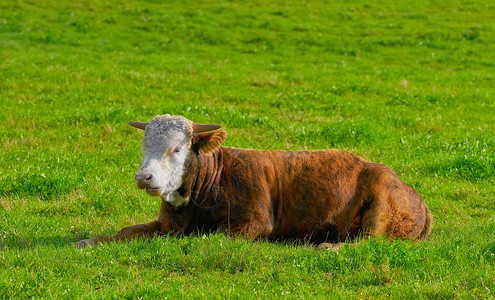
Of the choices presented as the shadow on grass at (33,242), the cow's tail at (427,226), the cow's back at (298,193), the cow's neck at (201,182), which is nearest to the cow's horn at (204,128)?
the cow's neck at (201,182)

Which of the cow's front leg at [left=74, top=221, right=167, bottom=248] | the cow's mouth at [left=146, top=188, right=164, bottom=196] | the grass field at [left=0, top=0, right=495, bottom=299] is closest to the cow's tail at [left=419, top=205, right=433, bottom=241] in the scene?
the grass field at [left=0, top=0, right=495, bottom=299]

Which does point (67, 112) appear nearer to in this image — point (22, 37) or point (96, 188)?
point (96, 188)

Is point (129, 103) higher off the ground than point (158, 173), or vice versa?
point (158, 173)

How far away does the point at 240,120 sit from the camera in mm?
15836

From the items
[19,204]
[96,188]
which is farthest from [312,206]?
[19,204]

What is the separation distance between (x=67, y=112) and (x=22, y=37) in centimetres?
1515

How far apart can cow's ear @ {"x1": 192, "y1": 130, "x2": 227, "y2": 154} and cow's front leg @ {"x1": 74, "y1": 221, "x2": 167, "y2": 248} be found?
48.2 inches

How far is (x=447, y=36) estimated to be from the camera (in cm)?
3212

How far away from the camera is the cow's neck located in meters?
8.09

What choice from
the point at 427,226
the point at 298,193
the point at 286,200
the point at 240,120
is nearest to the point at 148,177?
the point at 286,200

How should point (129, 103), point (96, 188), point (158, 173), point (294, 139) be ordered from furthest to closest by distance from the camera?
point (129, 103)
point (294, 139)
point (96, 188)
point (158, 173)

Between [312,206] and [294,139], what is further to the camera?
[294,139]

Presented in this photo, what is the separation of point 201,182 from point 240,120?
25.3ft

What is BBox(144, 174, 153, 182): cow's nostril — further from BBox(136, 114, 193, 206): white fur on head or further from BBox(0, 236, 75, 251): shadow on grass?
BBox(0, 236, 75, 251): shadow on grass
